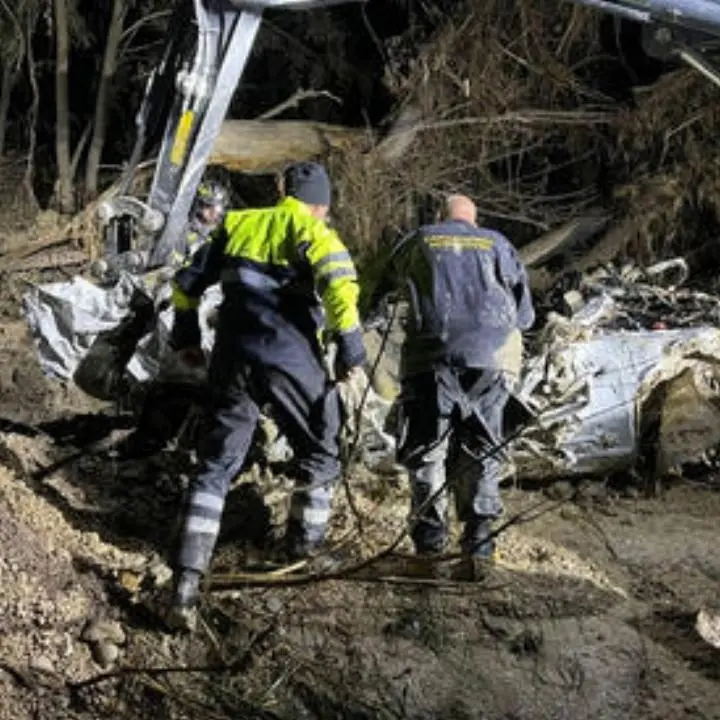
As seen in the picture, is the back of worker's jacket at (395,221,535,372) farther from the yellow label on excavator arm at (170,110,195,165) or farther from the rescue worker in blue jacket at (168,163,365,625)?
the yellow label on excavator arm at (170,110,195,165)

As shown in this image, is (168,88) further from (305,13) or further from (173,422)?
(305,13)

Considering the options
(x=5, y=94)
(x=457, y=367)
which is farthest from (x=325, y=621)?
(x=5, y=94)

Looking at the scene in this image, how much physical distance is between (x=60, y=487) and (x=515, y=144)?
5204mm

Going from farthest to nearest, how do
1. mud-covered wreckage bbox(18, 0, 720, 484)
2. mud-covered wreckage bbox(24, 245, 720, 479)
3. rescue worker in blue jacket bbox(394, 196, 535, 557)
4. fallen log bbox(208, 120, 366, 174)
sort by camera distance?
fallen log bbox(208, 120, 366, 174) → mud-covered wreckage bbox(24, 245, 720, 479) → mud-covered wreckage bbox(18, 0, 720, 484) → rescue worker in blue jacket bbox(394, 196, 535, 557)

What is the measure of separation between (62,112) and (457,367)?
6.34 meters

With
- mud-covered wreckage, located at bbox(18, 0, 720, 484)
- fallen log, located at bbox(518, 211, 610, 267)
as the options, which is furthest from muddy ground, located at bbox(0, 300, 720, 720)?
fallen log, located at bbox(518, 211, 610, 267)

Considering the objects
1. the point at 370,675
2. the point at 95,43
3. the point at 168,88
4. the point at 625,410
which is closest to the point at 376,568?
the point at 370,675

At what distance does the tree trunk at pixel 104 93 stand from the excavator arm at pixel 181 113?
10.7 ft

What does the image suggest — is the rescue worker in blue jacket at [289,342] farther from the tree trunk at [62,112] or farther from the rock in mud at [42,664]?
the tree trunk at [62,112]

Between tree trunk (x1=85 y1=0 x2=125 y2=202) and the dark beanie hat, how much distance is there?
5.48m

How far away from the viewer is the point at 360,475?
6.39 m

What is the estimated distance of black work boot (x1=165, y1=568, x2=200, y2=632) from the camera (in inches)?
183

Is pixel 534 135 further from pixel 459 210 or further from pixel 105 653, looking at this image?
pixel 105 653

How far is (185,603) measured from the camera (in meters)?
4.67
